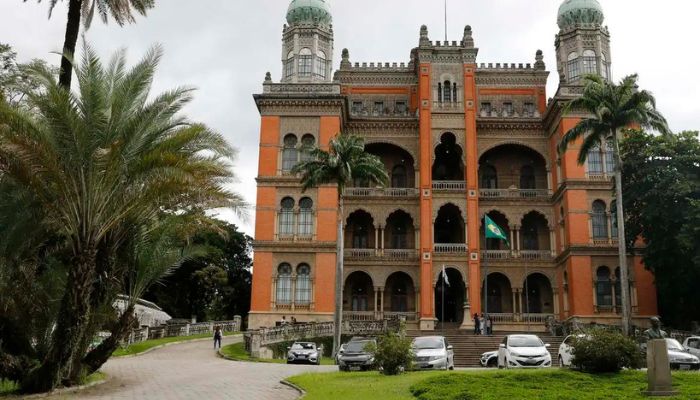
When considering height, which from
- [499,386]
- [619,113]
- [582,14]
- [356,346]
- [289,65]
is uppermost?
[582,14]

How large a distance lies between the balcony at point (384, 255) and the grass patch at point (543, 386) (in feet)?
90.1

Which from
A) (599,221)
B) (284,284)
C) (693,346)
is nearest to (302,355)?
(284,284)

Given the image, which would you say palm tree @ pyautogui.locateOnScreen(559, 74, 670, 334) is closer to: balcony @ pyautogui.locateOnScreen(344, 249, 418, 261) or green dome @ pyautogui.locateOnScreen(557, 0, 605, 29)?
balcony @ pyautogui.locateOnScreen(344, 249, 418, 261)

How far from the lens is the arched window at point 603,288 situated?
135 feet

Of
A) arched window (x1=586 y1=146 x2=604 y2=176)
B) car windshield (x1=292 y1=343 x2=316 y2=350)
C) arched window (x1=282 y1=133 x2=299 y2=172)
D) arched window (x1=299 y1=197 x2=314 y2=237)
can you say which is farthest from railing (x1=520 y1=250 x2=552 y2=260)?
car windshield (x1=292 y1=343 x2=316 y2=350)

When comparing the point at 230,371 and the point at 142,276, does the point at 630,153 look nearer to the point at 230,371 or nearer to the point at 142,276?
the point at 230,371

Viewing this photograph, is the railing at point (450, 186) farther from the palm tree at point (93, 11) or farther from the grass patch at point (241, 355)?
the palm tree at point (93, 11)

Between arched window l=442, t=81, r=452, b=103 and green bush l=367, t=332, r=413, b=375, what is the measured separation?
2954cm

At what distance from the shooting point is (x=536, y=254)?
149 feet

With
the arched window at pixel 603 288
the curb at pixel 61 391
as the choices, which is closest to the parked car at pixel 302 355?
the curb at pixel 61 391

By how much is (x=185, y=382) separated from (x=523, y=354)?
10.6m

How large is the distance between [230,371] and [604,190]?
91.9ft

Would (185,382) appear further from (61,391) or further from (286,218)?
(286,218)

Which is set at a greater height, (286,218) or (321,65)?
(321,65)
